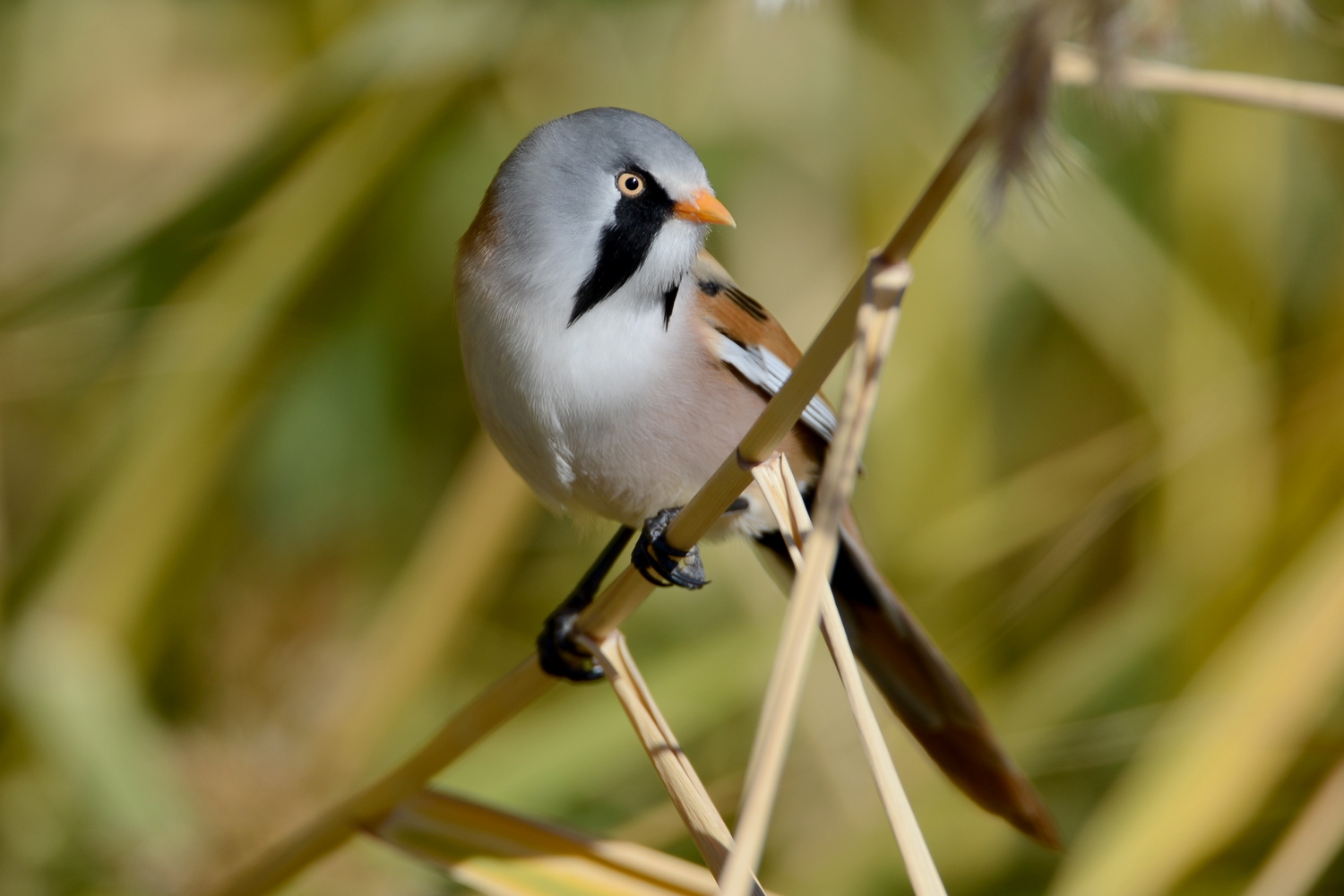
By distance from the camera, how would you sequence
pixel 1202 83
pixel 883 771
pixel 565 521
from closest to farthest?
pixel 1202 83, pixel 883 771, pixel 565 521

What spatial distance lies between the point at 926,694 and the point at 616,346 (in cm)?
64

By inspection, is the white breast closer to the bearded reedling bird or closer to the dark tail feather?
the bearded reedling bird

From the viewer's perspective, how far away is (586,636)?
1217 millimetres

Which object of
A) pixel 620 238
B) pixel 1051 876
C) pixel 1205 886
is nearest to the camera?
pixel 620 238

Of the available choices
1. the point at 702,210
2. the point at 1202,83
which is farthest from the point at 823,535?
the point at 702,210

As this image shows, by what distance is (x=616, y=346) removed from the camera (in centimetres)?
135

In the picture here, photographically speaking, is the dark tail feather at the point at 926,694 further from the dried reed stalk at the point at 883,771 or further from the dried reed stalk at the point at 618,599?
the dried reed stalk at the point at 883,771

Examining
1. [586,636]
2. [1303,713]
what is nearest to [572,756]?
[586,636]

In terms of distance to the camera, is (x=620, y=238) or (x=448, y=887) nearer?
Result: (x=620, y=238)

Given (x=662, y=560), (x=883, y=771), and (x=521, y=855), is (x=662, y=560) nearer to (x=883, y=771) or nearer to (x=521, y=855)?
(x=521, y=855)

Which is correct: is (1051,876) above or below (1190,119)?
below

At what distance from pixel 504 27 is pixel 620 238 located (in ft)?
2.34

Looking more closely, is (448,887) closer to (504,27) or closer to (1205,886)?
(1205,886)

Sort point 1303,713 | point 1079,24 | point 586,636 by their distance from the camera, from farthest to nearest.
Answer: point 1303,713 → point 586,636 → point 1079,24
